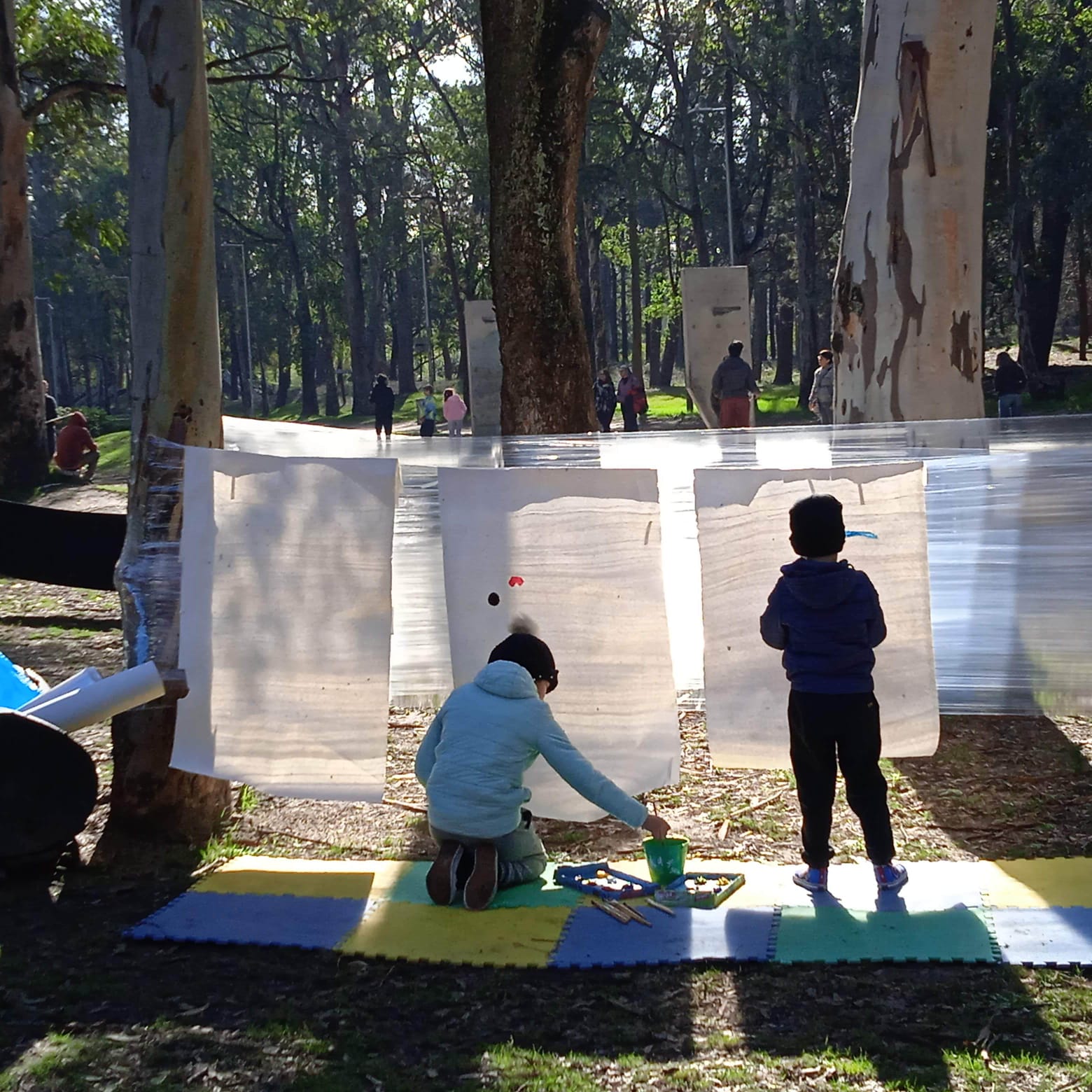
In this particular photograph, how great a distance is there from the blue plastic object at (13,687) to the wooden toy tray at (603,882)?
8.88 ft

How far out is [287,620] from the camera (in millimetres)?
5422

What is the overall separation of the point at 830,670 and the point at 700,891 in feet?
3.14

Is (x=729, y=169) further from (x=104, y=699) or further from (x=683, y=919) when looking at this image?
(x=683, y=919)

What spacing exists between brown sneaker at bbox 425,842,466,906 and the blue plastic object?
229 centimetres

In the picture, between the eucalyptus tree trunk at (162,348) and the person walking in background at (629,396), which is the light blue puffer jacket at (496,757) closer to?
the eucalyptus tree trunk at (162,348)

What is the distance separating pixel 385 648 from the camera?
5.40m

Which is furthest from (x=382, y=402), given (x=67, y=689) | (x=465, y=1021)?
(x=465, y=1021)

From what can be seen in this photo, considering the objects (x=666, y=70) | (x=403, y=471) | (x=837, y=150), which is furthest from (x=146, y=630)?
(x=666, y=70)

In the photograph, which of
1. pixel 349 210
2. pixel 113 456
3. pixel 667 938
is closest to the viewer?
pixel 667 938

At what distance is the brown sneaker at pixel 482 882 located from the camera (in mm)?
4840

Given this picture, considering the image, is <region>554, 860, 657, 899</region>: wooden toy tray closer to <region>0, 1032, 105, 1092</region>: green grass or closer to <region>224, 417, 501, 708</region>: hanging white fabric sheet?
<region>224, 417, 501, 708</region>: hanging white fabric sheet

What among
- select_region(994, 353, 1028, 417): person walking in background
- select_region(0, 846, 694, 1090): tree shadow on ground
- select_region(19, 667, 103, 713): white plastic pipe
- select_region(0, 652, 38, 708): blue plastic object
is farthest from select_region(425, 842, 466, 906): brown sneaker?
select_region(994, 353, 1028, 417): person walking in background

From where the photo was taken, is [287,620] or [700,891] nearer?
[700,891]

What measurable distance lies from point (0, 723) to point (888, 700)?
11.5 feet
